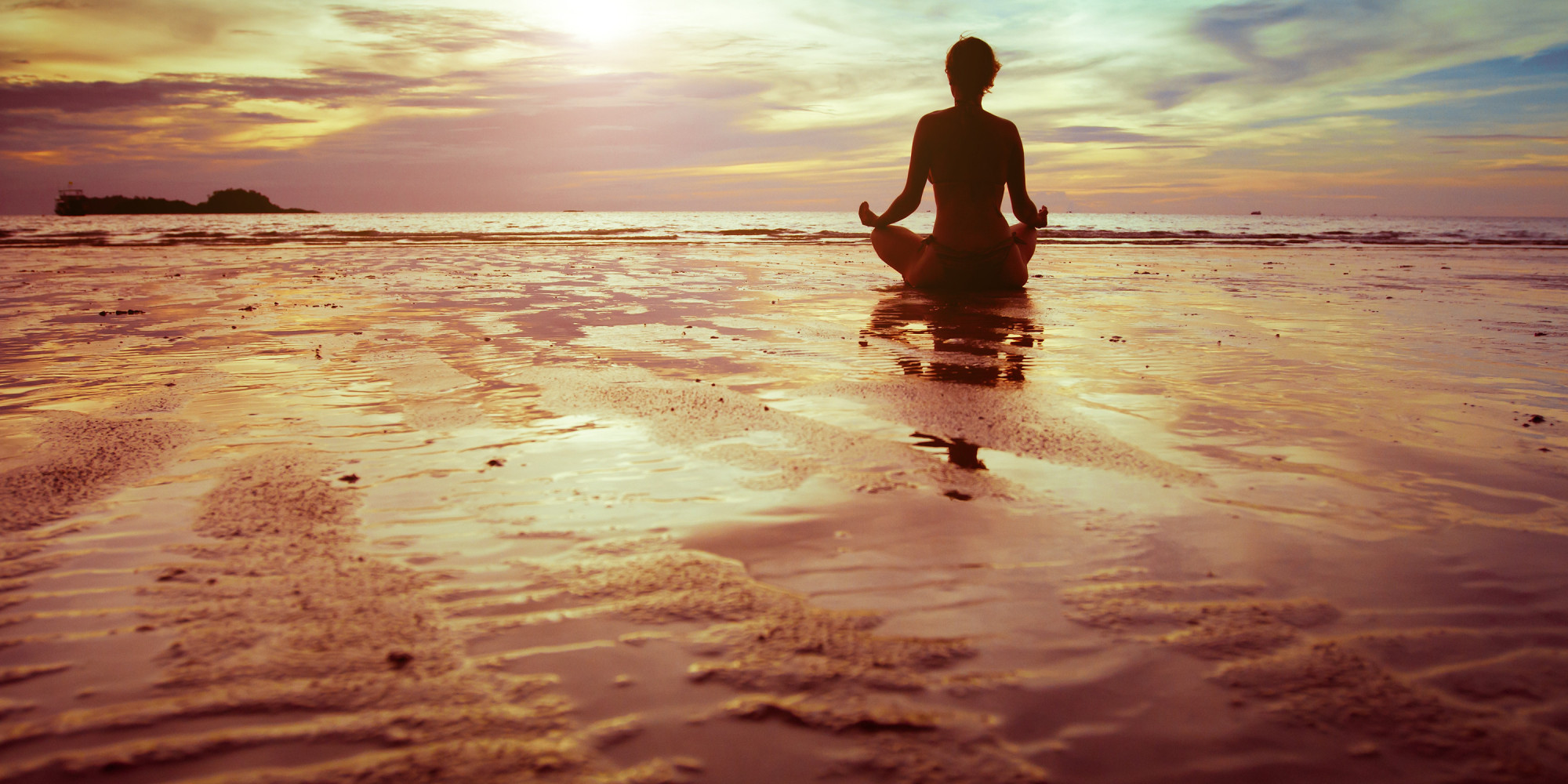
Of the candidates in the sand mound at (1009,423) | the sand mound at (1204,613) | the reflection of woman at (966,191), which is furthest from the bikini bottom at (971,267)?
the sand mound at (1204,613)

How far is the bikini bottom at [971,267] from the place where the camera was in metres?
7.70

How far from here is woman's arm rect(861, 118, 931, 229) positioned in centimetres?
738

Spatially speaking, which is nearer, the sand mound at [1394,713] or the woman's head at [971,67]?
the sand mound at [1394,713]

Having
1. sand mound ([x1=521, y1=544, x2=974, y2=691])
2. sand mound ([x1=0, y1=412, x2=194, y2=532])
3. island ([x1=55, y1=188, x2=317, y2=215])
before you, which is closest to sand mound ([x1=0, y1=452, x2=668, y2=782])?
sand mound ([x1=521, y1=544, x2=974, y2=691])

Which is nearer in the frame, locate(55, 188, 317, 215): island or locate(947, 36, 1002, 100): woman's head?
locate(947, 36, 1002, 100): woman's head

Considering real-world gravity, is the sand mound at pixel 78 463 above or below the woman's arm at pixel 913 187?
below

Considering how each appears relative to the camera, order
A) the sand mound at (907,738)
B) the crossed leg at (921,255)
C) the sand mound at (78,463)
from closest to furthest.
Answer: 1. the sand mound at (907,738)
2. the sand mound at (78,463)
3. the crossed leg at (921,255)

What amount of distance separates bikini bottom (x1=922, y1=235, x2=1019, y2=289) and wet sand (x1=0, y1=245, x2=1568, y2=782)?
3254mm

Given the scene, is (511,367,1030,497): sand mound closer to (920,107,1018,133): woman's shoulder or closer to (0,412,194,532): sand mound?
(0,412,194,532): sand mound

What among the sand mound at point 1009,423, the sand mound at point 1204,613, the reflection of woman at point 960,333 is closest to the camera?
the sand mound at point 1204,613

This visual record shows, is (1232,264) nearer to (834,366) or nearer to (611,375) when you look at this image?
(834,366)

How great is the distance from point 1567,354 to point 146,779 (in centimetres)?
685

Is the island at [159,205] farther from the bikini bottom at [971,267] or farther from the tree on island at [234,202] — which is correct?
the bikini bottom at [971,267]

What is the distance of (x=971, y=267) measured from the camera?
7.85m
